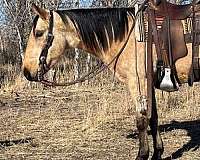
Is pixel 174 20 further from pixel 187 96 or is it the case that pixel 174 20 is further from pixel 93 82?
pixel 93 82

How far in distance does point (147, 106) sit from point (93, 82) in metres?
8.20

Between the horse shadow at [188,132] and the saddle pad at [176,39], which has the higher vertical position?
the saddle pad at [176,39]

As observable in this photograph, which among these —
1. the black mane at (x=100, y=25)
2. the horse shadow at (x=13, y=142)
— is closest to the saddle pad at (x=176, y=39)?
the black mane at (x=100, y=25)

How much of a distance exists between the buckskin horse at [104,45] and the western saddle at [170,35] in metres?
0.06

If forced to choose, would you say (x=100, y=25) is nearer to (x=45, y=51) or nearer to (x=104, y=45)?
(x=104, y=45)

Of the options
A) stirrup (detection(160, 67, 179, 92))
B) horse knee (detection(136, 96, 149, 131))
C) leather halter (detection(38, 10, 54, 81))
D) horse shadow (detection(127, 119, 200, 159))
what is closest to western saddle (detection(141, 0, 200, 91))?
stirrup (detection(160, 67, 179, 92))

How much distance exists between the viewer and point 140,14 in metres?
4.71

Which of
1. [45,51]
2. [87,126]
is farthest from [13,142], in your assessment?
[45,51]

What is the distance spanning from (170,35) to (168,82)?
52cm

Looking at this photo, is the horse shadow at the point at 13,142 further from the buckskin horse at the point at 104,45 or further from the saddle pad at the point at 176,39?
the saddle pad at the point at 176,39

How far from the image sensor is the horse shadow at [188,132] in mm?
5637

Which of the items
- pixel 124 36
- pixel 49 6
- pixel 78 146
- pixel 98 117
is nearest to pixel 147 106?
pixel 124 36

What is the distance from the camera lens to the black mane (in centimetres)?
484

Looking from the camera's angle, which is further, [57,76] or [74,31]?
[57,76]
